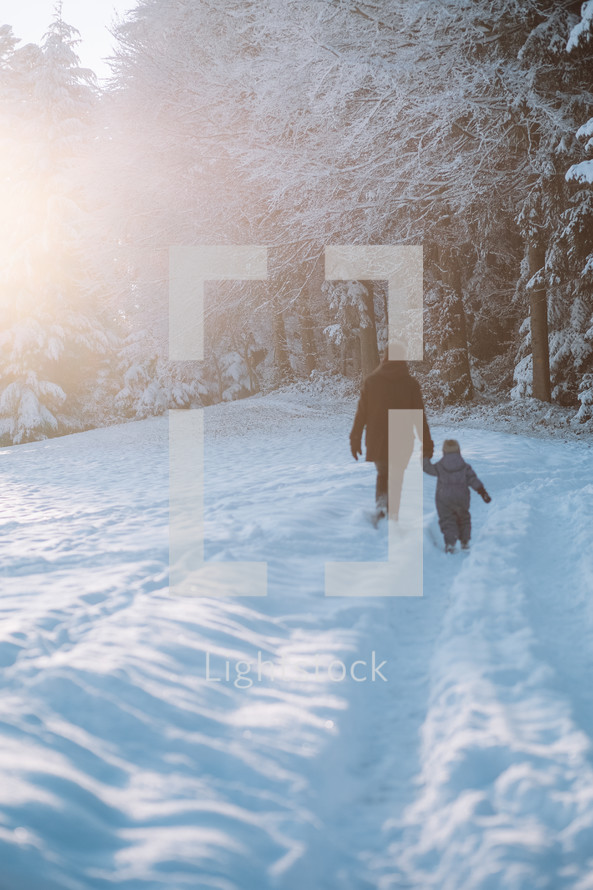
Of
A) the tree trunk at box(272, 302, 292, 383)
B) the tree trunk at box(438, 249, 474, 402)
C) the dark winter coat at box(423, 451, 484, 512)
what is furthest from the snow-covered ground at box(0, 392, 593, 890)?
the tree trunk at box(272, 302, 292, 383)

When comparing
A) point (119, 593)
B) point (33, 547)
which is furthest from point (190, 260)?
point (119, 593)

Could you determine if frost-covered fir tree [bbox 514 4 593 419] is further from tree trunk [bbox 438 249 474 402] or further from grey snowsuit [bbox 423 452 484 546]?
grey snowsuit [bbox 423 452 484 546]

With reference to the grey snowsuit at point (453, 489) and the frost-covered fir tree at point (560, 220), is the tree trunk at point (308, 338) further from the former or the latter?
the grey snowsuit at point (453, 489)

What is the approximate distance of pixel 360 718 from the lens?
11.1 ft

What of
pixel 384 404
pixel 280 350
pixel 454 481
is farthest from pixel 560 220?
pixel 280 350

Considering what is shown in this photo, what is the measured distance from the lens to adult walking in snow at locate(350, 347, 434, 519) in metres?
5.91

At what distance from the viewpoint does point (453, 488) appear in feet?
17.7

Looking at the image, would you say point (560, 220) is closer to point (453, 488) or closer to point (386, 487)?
point (386, 487)

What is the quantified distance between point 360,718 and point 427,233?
14112 millimetres

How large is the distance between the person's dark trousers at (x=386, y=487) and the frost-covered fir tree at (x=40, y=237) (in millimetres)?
19324

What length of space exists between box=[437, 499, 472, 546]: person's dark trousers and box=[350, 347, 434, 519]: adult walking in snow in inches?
21.8

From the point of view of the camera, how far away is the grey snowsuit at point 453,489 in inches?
213

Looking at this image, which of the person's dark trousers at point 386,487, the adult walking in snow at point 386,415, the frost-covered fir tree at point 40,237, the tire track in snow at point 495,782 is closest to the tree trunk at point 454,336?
the person's dark trousers at point 386,487

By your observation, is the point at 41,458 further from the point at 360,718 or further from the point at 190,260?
the point at 360,718
